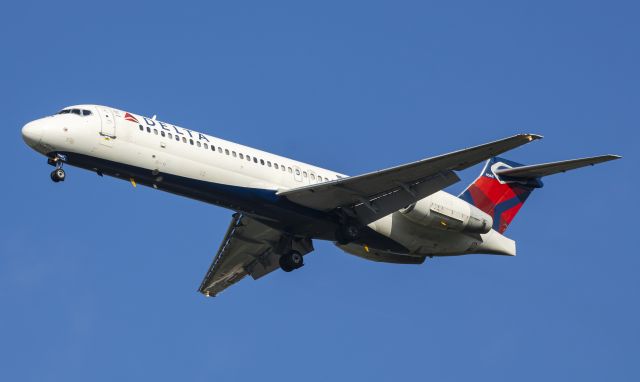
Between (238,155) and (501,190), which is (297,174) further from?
(501,190)

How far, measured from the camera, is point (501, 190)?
35.9m

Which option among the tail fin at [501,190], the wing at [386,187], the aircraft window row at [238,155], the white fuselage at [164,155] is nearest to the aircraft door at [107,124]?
the white fuselage at [164,155]

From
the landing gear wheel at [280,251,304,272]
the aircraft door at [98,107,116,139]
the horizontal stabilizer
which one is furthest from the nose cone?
the horizontal stabilizer

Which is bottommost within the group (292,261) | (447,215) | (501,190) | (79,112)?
(292,261)

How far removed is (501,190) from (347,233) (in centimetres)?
638

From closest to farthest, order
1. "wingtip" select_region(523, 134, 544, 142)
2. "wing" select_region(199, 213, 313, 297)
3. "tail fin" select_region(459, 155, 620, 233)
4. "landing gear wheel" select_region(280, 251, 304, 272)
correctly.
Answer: "wingtip" select_region(523, 134, 544, 142) < "landing gear wheel" select_region(280, 251, 304, 272) < "wing" select_region(199, 213, 313, 297) < "tail fin" select_region(459, 155, 620, 233)

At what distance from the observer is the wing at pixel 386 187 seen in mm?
29953

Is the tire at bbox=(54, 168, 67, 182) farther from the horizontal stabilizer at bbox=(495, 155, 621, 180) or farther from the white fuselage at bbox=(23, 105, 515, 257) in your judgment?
the horizontal stabilizer at bbox=(495, 155, 621, 180)

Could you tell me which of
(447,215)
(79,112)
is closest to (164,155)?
(79,112)

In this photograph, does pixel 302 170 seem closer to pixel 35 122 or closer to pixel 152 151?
pixel 152 151

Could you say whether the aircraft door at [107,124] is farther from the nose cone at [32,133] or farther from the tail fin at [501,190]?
the tail fin at [501,190]

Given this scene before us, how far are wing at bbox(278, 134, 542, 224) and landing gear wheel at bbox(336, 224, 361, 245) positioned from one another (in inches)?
14.9

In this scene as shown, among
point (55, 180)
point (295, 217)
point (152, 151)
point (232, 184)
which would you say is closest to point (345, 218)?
point (295, 217)

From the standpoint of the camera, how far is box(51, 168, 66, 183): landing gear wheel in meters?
29.0
